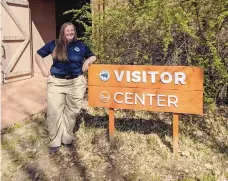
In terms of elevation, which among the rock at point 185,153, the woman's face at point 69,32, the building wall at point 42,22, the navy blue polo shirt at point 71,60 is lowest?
the rock at point 185,153

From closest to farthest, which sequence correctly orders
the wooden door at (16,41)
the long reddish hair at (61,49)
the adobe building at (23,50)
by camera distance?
1. the long reddish hair at (61,49)
2. the adobe building at (23,50)
3. the wooden door at (16,41)

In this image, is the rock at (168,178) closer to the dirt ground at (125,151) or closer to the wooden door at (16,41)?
the dirt ground at (125,151)

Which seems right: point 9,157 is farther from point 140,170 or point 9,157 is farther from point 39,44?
point 39,44

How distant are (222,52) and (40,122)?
2949 mm

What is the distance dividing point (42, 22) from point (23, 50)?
4.96 feet

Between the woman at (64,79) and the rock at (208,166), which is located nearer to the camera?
the rock at (208,166)

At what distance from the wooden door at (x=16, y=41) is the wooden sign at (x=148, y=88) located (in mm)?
4459

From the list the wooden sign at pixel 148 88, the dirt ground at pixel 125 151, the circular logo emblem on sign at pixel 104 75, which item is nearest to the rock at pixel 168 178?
the dirt ground at pixel 125 151

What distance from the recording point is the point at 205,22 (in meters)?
4.62

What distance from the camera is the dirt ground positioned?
372 cm

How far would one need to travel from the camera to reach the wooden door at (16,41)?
802 centimetres

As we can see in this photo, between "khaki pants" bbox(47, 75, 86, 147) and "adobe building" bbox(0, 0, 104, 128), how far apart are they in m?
1.85

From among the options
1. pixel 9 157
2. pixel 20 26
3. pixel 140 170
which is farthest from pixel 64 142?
pixel 20 26

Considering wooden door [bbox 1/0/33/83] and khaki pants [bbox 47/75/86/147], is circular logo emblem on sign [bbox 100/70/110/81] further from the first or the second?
wooden door [bbox 1/0/33/83]
